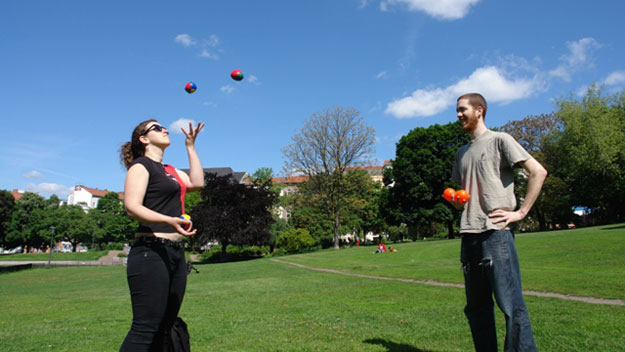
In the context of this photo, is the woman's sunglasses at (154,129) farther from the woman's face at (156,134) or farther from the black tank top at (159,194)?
the black tank top at (159,194)

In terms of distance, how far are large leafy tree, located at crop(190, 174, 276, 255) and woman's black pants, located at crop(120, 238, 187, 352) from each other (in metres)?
38.1

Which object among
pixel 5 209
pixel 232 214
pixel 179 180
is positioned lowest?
pixel 179 180

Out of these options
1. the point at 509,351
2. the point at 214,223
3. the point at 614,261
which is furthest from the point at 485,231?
the point at 214,223

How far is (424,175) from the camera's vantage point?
4525 cm

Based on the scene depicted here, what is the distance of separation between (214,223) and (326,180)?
13.2m

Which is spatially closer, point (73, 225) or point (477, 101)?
point (477, 101)

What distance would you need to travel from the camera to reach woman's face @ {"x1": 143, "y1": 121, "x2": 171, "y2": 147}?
3.55m

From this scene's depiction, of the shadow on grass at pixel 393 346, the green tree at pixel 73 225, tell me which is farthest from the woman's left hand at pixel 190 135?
the green tree at pixel 73 225

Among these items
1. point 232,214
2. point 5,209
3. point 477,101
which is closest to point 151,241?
point 477,101

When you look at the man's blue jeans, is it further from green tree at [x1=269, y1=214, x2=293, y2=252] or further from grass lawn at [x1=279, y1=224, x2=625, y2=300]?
green tree at [x1=269, y1=214, x2=293, y2=252]

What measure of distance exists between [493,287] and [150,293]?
2773mm

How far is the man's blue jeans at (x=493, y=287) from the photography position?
3199 mm

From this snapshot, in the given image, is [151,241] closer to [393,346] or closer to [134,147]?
[134,147]

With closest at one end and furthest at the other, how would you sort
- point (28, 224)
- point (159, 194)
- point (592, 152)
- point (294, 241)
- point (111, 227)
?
point (159, 194) → point (592, 152) → point (294, 241) → point (28, 224) → point (111, 227)
